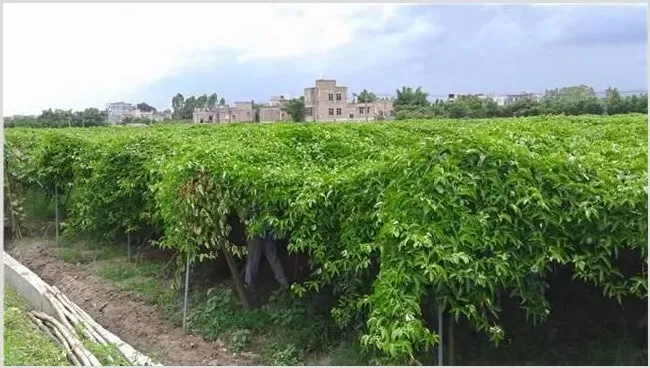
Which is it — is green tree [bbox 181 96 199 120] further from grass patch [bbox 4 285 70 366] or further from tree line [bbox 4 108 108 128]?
grass patch [bbox 4 285 70 366]

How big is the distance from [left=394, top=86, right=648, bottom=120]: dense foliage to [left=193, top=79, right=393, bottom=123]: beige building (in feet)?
3.56

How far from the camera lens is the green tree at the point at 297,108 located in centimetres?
2666

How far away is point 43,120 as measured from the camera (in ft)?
69.5

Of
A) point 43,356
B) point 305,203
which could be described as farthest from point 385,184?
point 43,356

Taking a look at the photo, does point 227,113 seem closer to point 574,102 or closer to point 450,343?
point 574,102

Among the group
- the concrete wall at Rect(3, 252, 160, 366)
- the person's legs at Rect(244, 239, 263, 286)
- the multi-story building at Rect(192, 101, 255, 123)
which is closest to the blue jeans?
the person's legs at Rect(244, 239, 263, 286)

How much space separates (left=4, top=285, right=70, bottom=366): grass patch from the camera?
13.5 ft

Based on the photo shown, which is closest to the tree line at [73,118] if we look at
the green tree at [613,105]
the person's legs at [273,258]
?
the green tree at [613,105]

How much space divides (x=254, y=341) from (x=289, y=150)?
1.55 m

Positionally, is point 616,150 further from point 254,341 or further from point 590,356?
point 254,341

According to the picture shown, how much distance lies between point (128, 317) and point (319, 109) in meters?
19.9

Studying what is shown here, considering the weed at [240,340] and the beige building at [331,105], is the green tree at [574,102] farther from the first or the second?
the weed at [240,340]

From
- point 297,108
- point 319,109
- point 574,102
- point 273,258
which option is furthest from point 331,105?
point 273,258

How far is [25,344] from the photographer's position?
4.47 metres
